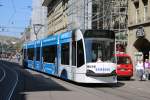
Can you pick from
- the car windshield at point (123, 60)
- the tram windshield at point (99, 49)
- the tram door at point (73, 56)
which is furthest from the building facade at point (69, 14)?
the tram windshield at point (99, 49)

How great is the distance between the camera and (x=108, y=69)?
22484mm

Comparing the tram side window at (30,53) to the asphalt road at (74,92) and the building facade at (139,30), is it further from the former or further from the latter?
the asphalt road at (74,92)

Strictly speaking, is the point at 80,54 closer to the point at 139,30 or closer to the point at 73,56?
the point at 73,56

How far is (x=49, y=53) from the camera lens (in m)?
31.5

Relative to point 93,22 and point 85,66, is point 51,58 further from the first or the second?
point 93,22

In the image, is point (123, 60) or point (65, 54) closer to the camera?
point (65, 54)

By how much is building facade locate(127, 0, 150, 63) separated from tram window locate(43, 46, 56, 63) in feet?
29.6

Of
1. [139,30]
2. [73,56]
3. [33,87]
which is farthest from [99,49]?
[139,30]

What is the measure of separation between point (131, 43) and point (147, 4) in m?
5.06

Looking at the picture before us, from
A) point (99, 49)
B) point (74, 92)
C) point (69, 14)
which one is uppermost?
point (69, 14)

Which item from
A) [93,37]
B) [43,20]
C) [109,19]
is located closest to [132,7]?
[109,19]

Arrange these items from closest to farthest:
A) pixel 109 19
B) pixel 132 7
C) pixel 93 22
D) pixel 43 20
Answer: pixel 132 7
pixel 109 19
pixel 93 22
pixel 43 20

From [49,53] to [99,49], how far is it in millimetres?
9304

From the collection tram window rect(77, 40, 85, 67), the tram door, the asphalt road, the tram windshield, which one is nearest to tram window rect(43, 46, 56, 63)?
the tram door
